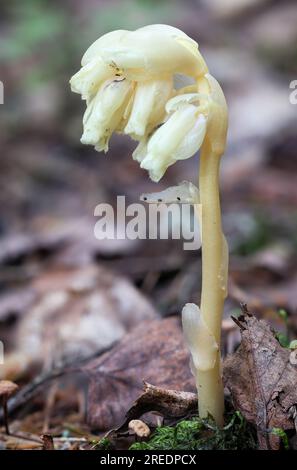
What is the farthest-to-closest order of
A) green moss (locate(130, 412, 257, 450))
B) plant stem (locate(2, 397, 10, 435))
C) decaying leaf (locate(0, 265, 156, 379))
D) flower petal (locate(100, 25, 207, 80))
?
decaying leaf (locate(0, 265, 156, 379)), plant stem (locate(2, 397, 10, 435)), green moss (locate(130, 412, 257, 450)), flower petal (locate(100, 25, 207, 80))

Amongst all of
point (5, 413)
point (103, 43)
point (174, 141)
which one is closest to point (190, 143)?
point (174, 141)

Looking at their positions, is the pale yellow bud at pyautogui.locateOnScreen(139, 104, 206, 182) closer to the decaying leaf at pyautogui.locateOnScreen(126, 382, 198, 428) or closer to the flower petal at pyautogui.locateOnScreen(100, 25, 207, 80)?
the flower petal at pyautogui.locateOnScreen(100, 25, 207, 80)

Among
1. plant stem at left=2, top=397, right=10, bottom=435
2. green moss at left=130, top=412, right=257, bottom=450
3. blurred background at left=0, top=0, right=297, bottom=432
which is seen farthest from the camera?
blurred background at left=0, top=0, right=297, bottom=432

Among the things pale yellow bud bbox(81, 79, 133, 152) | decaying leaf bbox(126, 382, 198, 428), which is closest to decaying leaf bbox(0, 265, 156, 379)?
decaying leaf bbox(126, 382, 198, 428)

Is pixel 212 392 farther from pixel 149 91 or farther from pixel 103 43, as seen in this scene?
pixel 103 43

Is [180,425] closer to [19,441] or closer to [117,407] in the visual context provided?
[117,407]

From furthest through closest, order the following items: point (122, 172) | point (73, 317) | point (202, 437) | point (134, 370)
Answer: point (122, 172), point (73, 317), point (134, 370), point (202, 437)
